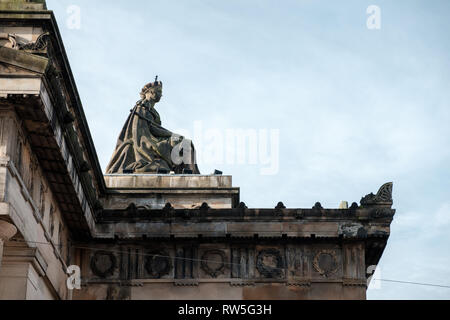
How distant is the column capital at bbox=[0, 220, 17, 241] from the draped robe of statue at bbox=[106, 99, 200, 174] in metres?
12.8

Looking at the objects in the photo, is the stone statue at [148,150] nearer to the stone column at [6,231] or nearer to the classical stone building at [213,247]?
the classical stone building at [213,247]

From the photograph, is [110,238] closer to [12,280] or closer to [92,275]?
[92,275]

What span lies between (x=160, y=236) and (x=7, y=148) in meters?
9.88

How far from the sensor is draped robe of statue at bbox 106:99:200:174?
39.5m

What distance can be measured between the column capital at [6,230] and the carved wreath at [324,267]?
11424 millimetres

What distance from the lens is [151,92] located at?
41.6 meters

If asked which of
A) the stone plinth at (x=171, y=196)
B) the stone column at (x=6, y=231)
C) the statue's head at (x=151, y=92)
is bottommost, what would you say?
the stone column at (x=6, y=231)

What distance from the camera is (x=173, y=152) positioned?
39906mm

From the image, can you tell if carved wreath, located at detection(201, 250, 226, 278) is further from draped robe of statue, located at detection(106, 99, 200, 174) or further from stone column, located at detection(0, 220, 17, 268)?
stone column, located at detection(0, 220, 17, 268)

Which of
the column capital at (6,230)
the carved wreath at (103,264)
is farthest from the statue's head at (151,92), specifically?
the column capital at (6,230)

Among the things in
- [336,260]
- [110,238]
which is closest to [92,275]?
[110,238]

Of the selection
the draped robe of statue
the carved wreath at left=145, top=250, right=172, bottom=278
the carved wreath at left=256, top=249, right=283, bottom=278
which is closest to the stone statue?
the draped robe of statue

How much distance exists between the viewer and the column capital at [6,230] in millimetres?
25986
